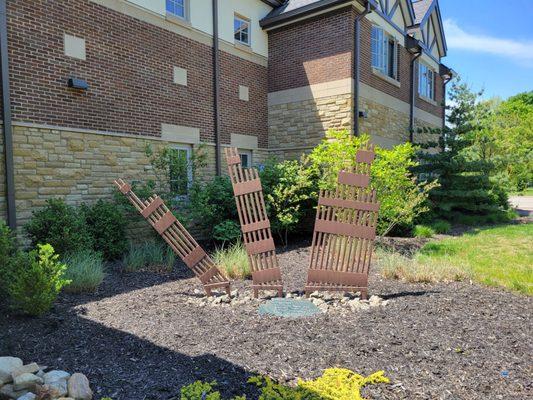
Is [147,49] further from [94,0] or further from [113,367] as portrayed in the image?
[113,367]

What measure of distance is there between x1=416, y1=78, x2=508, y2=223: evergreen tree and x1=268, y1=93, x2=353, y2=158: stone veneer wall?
11.9 feet

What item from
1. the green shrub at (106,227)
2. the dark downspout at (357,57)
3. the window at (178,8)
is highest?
the window at (178,8)

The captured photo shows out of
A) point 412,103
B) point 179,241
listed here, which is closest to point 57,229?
A: point 179,241

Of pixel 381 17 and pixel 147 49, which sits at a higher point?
pixel 381 17

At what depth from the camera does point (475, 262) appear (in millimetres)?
6809

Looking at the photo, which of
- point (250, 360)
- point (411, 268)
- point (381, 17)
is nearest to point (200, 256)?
point (250, 360)

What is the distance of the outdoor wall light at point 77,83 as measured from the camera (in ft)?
25.0

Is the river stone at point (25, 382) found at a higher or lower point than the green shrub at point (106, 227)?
lower

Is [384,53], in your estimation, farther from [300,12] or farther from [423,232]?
[423,232]

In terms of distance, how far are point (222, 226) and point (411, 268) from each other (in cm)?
444

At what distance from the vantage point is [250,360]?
325 centimetres

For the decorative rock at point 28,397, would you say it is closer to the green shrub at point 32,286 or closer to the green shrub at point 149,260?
the green shrub at point 32,286

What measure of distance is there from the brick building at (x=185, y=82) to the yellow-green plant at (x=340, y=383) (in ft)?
21.1

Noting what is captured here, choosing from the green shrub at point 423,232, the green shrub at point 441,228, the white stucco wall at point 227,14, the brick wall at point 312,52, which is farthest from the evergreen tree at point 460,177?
the white stucco wall at point 227,14
